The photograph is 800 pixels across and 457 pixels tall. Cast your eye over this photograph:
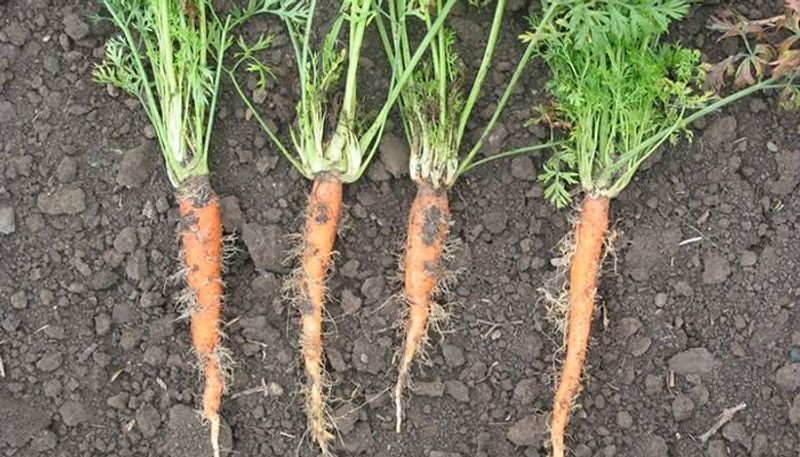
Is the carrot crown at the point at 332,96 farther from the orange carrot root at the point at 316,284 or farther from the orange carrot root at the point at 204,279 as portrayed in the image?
the orange carrot root at the point at 204,279

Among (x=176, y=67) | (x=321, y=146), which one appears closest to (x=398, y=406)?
(x=321, y=146)

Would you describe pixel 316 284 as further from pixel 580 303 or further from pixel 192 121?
pixel 580 303

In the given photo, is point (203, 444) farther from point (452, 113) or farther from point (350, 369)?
point (452, 113)

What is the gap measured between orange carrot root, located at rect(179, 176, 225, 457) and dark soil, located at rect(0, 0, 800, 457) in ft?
0.27

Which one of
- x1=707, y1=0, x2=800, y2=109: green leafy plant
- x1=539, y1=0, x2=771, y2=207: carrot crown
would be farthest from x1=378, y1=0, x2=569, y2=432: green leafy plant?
x1=707, y1=0, x2=800, y2=109: green leafy plant

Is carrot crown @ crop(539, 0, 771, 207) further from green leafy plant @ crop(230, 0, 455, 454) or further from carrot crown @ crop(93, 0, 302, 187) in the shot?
carrot crown @ crop(93, 0, 302, 187)

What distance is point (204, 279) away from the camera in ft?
10.5

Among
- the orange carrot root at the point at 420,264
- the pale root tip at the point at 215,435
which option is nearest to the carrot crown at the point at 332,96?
the orange carrot root at the point at 420,264

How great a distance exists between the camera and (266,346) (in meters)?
3.25

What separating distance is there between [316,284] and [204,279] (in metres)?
0.35

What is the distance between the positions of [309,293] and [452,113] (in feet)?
2.36

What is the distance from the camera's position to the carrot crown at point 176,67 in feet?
10.3

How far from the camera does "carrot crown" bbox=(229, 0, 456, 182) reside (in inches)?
121

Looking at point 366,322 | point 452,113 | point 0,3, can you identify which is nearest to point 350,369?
point 366,322
